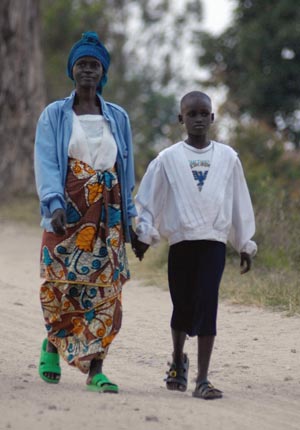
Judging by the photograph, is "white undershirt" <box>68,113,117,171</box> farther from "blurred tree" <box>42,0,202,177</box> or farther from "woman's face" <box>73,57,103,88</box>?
"blurred tree" <box>42,0,202,177</box>

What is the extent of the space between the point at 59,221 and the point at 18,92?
42.0ft

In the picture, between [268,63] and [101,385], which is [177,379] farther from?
[268,63]

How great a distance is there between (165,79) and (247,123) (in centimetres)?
3066

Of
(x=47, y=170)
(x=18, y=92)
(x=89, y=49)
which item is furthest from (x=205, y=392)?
(x=18, y=92)

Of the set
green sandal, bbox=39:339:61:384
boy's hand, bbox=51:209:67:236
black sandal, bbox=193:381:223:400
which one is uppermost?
boy's hand, bbox=51:209:67:236

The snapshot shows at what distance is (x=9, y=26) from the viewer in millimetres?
17672

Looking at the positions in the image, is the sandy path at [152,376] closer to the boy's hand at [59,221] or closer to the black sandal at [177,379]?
the black sandal at [177,379]

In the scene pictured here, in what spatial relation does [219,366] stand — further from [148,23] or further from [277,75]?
[148,23]

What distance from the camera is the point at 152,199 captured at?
580 centimetres

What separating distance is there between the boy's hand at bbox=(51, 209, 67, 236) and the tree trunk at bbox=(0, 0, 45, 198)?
494 inches

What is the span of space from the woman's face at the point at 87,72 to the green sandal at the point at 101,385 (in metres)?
1.60

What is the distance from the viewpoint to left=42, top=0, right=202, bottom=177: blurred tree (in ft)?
103

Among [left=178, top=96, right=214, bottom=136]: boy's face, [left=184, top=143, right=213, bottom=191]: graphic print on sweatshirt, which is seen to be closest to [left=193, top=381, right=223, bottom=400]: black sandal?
[left=184, top=143, right=213, bottom=191]: graphic print on sweatshirt

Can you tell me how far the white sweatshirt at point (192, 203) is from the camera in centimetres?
569
